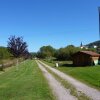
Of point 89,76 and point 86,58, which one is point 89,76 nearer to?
point 89,76

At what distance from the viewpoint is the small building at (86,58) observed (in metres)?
63.8

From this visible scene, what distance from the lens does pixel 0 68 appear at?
149ft

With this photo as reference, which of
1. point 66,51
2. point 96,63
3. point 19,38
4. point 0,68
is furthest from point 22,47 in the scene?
point 66,51

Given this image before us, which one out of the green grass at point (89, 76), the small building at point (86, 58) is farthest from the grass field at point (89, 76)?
the small building at point (86, 58)

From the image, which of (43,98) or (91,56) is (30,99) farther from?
(91,56)

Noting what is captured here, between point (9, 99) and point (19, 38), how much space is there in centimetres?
4103

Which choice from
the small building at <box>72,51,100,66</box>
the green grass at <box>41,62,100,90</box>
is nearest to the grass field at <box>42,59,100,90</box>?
the green grass at <box>41,62,100,90</box>

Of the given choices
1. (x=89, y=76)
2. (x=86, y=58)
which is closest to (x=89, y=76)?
(x=89, y=76)

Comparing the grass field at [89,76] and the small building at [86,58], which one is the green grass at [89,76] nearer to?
the grass field at [89,76]

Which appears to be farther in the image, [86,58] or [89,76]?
[86,58]

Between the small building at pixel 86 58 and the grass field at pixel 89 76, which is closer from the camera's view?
the grass field at pixel 89 76

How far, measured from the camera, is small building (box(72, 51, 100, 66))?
63.8m

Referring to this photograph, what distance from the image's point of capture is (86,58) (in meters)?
67.0

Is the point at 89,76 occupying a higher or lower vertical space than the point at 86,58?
lower
